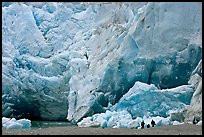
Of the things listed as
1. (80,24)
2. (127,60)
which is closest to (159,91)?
(127,60)

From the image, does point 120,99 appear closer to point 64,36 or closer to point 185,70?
point 185,70

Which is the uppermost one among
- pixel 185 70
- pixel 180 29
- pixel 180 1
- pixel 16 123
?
pixel 180 1

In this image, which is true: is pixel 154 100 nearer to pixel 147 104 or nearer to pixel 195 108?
pixel 147 104

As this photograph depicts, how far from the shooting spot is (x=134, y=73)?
1905 cm

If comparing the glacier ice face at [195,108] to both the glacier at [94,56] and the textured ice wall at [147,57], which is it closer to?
the glacier at [94,56]

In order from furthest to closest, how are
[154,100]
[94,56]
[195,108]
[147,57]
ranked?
[94,56], [147,57], [154,100], [195,108]

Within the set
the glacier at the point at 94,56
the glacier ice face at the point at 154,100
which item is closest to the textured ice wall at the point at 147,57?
the glacier at the point at 94,56

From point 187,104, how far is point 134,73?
11.0 feet

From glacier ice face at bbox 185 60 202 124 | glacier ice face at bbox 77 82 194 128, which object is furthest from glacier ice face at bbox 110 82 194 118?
glacier ice face at bbox 185 60 202 124

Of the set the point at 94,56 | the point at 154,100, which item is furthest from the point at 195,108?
the point at 94,56

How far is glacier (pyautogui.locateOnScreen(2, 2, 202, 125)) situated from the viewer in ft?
61.0

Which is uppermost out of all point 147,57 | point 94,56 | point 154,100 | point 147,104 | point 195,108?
point 94,56

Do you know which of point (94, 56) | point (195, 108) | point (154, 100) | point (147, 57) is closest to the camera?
point (195, 108)

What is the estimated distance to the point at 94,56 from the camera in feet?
72.3
